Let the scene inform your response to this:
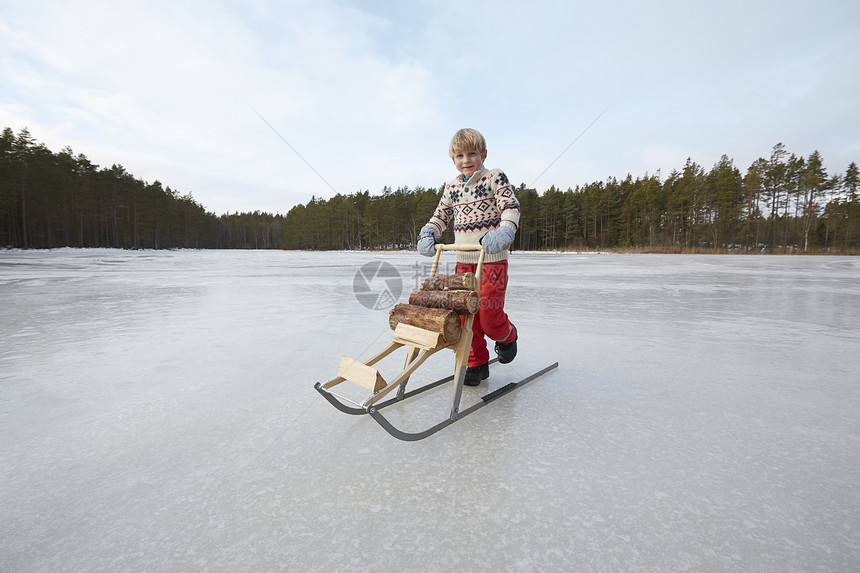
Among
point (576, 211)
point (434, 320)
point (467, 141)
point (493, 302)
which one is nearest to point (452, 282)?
point (434, 320)

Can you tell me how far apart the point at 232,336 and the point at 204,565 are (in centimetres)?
313

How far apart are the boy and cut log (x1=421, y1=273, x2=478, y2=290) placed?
312 millimetres

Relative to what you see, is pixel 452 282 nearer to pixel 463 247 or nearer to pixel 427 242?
pixel 463 247

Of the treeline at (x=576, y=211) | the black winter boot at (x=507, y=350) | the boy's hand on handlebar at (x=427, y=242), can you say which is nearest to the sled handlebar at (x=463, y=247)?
the boy's hand on handlebar at (x=427, y=242)

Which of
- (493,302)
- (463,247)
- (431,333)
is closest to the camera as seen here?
(431,333)

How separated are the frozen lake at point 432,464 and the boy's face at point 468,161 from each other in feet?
4.89

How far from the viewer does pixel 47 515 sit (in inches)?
50.6

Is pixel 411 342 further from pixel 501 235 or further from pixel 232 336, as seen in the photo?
pixel 232 336

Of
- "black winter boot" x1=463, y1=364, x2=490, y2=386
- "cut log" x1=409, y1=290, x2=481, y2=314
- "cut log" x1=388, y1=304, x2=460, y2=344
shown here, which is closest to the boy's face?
"cut log" x1=409, y1=290, x2=481, y2=314

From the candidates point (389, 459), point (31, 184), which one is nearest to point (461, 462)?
point (389, 459)

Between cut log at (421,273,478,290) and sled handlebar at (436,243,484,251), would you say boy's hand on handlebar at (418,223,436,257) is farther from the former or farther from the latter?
cut log at (421,273,478,290)

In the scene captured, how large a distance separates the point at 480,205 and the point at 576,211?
67464 mm

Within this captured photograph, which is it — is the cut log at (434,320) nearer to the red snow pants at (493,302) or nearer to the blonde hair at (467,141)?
the red snow pants at (493,302)

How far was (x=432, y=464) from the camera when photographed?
1631mm
